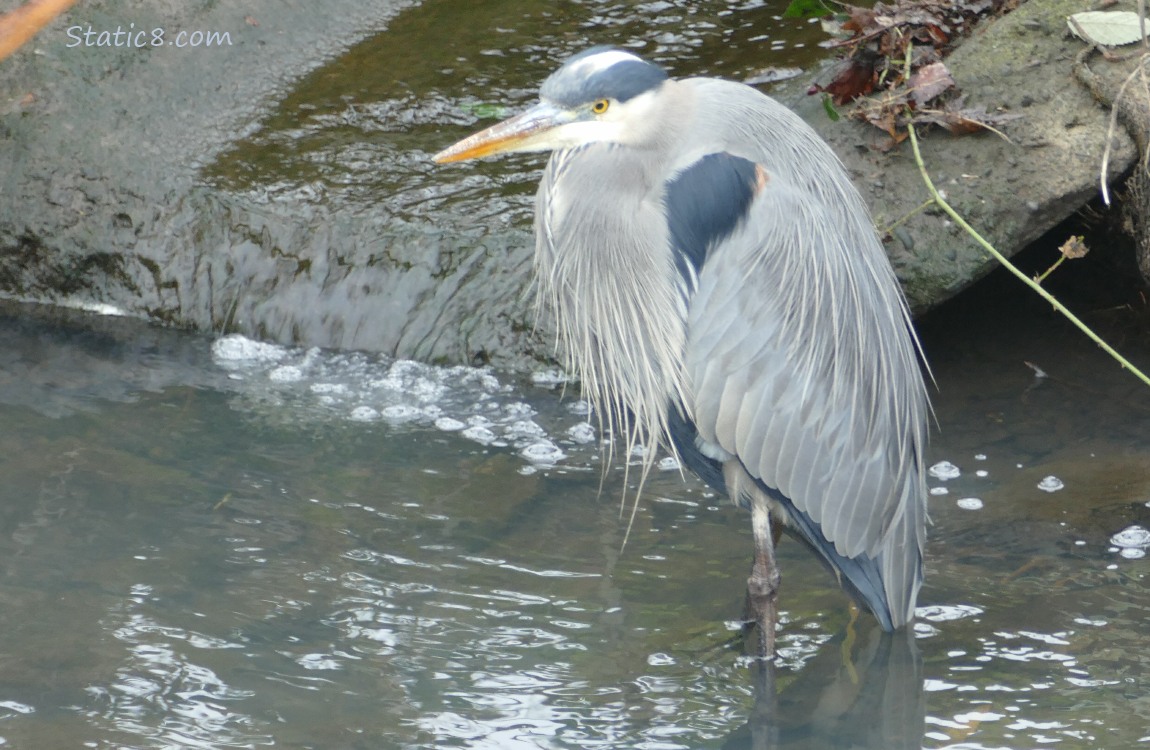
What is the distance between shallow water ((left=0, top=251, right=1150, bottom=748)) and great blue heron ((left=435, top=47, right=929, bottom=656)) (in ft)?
0.90

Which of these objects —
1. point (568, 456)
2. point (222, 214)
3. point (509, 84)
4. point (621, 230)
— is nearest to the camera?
point (621, 230)

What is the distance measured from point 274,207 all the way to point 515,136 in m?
2.50

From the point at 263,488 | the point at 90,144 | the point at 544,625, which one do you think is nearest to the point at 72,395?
the point at 263,488

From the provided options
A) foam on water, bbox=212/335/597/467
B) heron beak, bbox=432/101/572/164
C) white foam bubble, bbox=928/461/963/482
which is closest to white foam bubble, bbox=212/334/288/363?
foam on water, bbox=212/335/597/467

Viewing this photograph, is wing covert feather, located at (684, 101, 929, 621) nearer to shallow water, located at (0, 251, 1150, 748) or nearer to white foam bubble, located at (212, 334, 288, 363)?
shallow water, located at (0, 251, 1150, 748)

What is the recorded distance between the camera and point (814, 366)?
3.00 metres

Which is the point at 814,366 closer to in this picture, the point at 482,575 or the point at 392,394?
the point at 482,575

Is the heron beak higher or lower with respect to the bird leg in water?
higher

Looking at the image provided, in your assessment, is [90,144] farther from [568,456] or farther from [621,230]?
[621,230]

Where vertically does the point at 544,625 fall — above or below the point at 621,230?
below

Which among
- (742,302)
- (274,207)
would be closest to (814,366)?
(742,302)

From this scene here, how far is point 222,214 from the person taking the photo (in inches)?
195

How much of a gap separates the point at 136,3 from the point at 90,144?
43.2 inches

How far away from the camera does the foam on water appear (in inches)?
161
